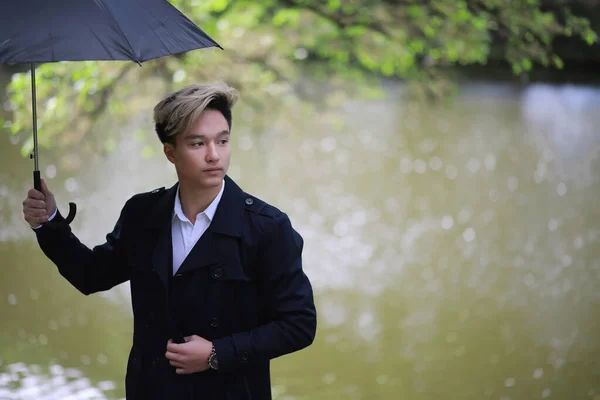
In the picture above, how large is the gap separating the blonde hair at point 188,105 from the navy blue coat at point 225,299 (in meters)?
0.19

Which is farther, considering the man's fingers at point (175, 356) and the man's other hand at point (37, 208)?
the man's other hand at point (37, 208)

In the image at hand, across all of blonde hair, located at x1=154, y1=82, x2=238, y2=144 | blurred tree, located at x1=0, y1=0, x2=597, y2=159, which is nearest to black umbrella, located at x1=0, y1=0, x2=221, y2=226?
Answer: blonde hair, located at x1=154, y1=82, x2=238, y2=144

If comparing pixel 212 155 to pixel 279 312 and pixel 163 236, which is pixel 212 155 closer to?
pixel 163 236

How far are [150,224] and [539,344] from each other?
424 centimetres

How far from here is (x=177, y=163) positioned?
2.13m

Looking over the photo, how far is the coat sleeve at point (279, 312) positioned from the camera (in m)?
2.05

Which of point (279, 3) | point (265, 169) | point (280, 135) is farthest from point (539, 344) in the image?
point (280, 135)

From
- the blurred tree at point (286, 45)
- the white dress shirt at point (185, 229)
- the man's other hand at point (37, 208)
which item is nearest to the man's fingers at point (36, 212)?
the man's other hand at point (37, 208)

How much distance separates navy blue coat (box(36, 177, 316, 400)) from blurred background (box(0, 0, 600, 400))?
9.36ft

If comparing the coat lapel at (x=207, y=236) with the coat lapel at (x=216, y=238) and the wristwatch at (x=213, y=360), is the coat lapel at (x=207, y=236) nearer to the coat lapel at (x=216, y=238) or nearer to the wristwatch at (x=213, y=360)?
the coat lapel at (x=216, y=238)

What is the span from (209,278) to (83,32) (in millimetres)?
686

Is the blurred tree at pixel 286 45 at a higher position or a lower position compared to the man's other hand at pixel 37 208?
higher

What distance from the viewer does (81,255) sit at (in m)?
2.28

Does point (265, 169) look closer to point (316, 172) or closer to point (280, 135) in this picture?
point (316, 172)
